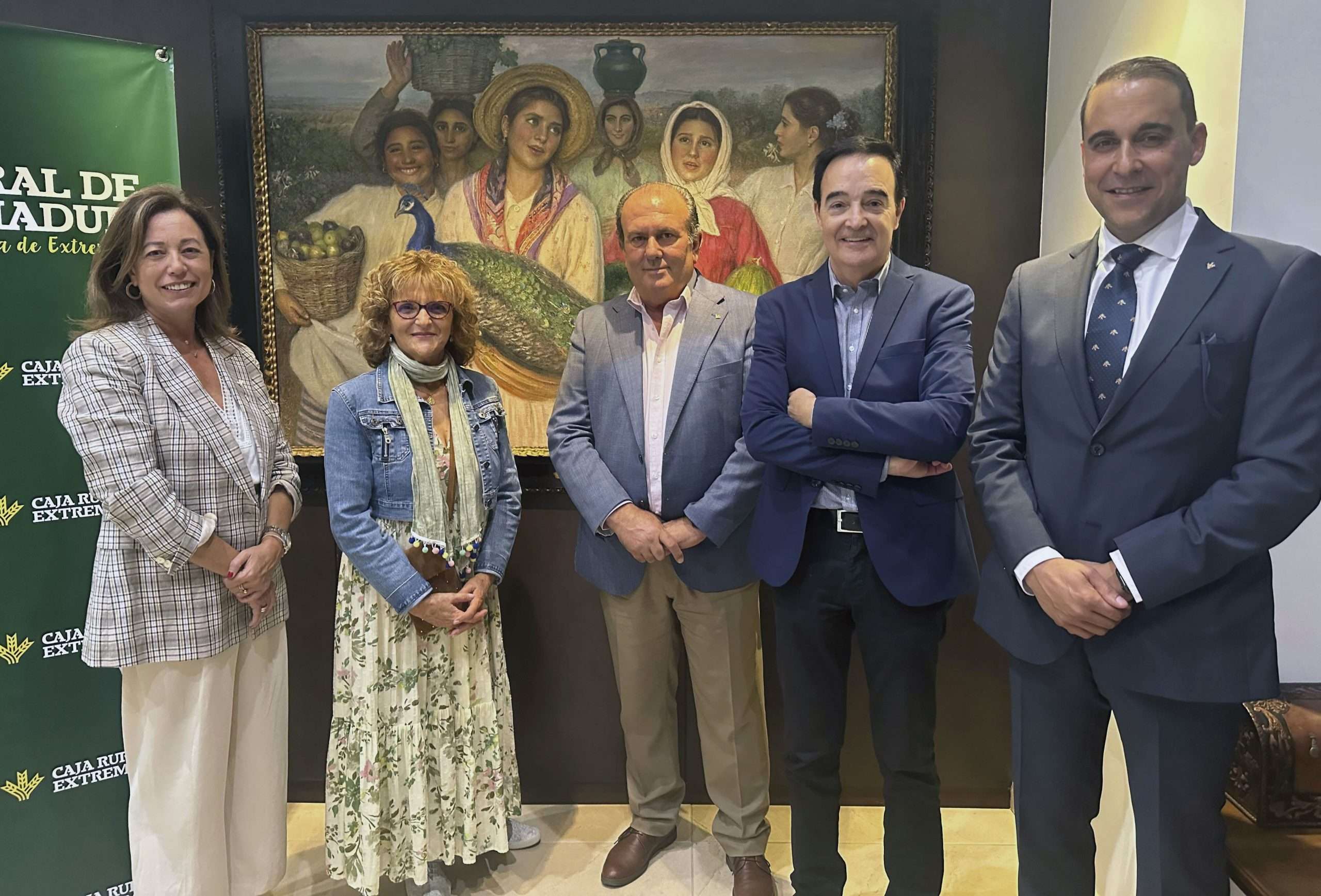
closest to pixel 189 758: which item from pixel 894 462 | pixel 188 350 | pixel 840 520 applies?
pixel 188 350

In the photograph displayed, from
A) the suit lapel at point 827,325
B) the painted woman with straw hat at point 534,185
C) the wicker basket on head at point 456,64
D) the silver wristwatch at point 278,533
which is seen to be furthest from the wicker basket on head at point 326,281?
the suit lapel at point 827,325

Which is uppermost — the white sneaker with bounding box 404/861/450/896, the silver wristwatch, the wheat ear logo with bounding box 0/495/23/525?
the wheat ear logo with bounding box 0/495/23/525

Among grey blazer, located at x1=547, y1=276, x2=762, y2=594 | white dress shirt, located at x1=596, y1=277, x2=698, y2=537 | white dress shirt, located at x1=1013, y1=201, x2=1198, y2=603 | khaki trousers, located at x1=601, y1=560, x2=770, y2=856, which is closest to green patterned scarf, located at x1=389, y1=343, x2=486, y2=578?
grey blazer, located at x1=547, y1=276, x2=762, y2=594

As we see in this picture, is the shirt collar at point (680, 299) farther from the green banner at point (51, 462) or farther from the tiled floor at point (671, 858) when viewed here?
the tiled floor at point (671, 858)

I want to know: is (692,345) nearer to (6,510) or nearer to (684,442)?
(684,442)

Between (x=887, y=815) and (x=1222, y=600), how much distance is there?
101cm

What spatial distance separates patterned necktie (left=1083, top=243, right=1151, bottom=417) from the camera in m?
1.79

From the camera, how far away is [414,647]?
8.44 ft

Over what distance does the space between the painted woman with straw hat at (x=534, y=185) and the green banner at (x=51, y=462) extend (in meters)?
1.04

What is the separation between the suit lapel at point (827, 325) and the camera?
2244 millimetres

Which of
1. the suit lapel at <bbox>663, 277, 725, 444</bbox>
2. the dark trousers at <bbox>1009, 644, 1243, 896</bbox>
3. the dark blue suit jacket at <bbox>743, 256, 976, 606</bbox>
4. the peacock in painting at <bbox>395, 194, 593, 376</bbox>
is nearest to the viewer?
the dark trousers at <bbox>1009, 644, 1243, 896</bbox>

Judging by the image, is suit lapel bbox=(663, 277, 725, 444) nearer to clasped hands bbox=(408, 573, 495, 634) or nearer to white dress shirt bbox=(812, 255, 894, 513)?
white dress shirt bbox=(812, 255, 894, 513)

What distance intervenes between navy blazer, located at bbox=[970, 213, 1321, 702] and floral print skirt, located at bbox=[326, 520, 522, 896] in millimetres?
1606

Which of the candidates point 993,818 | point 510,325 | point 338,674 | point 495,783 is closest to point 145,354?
point 338,674
